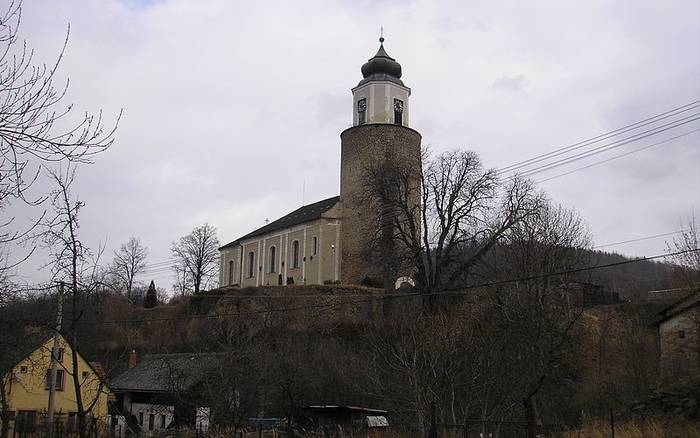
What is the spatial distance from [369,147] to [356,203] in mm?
4028

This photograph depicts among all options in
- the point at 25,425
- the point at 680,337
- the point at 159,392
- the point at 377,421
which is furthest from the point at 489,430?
the point at 159,392

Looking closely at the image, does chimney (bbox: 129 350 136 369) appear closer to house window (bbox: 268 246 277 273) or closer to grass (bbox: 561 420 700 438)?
house window (bbox: 268 246 277 273)

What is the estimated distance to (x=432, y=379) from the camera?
→ 74.3 ft

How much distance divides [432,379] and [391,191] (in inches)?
882

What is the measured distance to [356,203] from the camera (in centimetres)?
5281

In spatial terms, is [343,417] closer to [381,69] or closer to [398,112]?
[398,112]

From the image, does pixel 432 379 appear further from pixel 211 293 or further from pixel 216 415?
→ pixel 211 293

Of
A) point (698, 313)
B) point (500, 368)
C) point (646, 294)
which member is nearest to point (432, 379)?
point (500, 368)


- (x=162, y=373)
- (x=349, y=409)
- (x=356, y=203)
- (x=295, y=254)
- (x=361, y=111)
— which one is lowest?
(x=349, y=409)

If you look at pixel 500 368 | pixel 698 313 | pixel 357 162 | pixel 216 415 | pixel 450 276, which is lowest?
pixel 216 415

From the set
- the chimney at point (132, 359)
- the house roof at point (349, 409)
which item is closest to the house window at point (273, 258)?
the chimney at point (132, 359)

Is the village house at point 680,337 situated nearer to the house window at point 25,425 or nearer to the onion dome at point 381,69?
the house window at point 25,425

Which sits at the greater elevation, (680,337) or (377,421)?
(680,337)

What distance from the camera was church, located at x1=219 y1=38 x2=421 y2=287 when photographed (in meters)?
51.8
